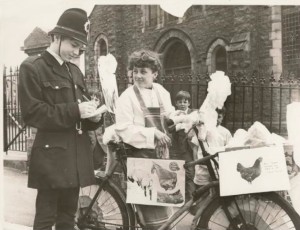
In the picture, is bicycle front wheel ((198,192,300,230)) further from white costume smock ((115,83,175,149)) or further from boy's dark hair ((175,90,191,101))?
boy's dark hair ((175,90,191,101))

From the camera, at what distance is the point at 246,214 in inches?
78.4

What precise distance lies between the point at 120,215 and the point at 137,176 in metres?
0.26

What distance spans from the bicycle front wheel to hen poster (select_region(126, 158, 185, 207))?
0.66ft

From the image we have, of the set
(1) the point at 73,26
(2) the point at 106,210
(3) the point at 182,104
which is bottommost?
(2) the point at 106,210

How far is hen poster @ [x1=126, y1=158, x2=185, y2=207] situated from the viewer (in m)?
2.12

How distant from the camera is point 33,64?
1825 mm

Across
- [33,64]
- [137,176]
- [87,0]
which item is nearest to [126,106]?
[137,176]

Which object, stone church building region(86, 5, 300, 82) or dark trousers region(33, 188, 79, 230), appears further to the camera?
stone church building region(86, 5, 300, 82)

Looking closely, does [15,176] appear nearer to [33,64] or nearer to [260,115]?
[33,64]

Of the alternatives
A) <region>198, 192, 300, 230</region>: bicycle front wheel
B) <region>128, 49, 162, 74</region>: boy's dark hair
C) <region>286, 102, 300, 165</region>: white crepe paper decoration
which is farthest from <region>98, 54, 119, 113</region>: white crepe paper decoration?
<region>286, 102, 300, 165</region>: white crepe paper decoration

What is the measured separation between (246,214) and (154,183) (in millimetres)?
518

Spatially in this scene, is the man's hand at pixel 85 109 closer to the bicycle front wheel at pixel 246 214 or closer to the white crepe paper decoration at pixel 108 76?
the white crepe paper decoration at pixel 108 76

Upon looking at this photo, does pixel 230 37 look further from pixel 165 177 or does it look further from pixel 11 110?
pixel 11 110

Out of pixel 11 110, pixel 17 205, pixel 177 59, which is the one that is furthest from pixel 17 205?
pixel 177 59
